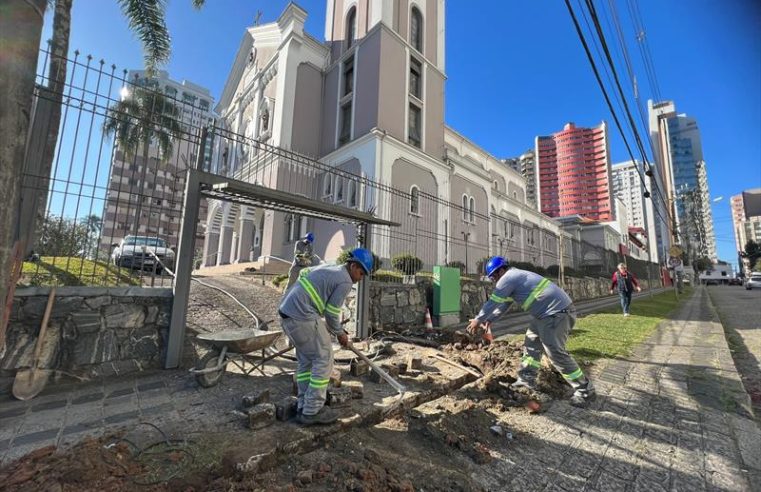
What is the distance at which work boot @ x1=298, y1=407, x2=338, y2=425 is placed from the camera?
3.03m

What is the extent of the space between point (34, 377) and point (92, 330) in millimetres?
670

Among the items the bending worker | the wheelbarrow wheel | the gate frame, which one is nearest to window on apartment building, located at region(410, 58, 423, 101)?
the bending worker

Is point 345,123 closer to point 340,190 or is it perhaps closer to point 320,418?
point 340,190

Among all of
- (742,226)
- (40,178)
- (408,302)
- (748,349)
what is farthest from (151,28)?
(742,226)

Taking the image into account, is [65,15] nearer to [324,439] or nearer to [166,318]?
[166,318]

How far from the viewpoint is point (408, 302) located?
870 centimetres

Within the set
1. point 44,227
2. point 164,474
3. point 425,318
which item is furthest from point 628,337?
point 44,227

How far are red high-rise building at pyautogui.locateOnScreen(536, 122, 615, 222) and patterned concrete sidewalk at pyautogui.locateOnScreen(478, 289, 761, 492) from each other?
102m

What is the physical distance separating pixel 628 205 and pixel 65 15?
106975 mm

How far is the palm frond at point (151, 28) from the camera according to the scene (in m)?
9.38

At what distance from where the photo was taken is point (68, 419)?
124 inches

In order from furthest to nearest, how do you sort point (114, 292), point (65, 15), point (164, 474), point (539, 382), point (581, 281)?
1. point (581, 281)
2. point (65, 15)
3. point (114, 292)
4. point (539, 382)
5. point (164, 474)

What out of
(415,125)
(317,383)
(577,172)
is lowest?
(317,383)

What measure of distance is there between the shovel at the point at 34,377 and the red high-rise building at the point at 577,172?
10610 centimetres
